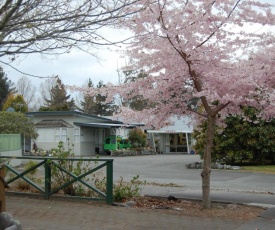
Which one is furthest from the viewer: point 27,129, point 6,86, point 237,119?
point 6,86

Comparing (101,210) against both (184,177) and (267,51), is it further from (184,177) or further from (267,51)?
(184,177)

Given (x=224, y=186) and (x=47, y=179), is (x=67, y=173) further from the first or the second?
(x=224, y=186)

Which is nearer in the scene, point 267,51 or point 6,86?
point 267,51

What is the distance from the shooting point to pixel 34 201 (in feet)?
34.3

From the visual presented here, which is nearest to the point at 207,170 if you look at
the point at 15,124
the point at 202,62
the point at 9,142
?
the point at 202,62

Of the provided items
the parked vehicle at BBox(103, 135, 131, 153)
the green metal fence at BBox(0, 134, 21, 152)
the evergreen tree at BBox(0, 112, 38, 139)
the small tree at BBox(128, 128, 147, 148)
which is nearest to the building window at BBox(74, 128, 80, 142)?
the parked vehicle at BBox(103, 135, 131, 153)

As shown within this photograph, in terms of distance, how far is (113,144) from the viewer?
40.4 meters

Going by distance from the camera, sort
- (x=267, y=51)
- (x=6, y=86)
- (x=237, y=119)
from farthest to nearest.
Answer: (x=6, y=86) < (x=237, y=119) < (x=267, y=51)

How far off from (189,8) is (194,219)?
14.4 ft

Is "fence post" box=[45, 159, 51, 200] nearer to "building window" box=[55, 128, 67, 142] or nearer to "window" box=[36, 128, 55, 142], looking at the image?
"building window" box=[55, 128, 67, 142]

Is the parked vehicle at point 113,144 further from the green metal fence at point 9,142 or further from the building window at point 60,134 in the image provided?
the green metal fence at point 9,142

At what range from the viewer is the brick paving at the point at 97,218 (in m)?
7.96

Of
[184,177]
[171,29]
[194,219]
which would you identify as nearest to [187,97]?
[171,29]

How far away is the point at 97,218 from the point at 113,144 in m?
31.9
